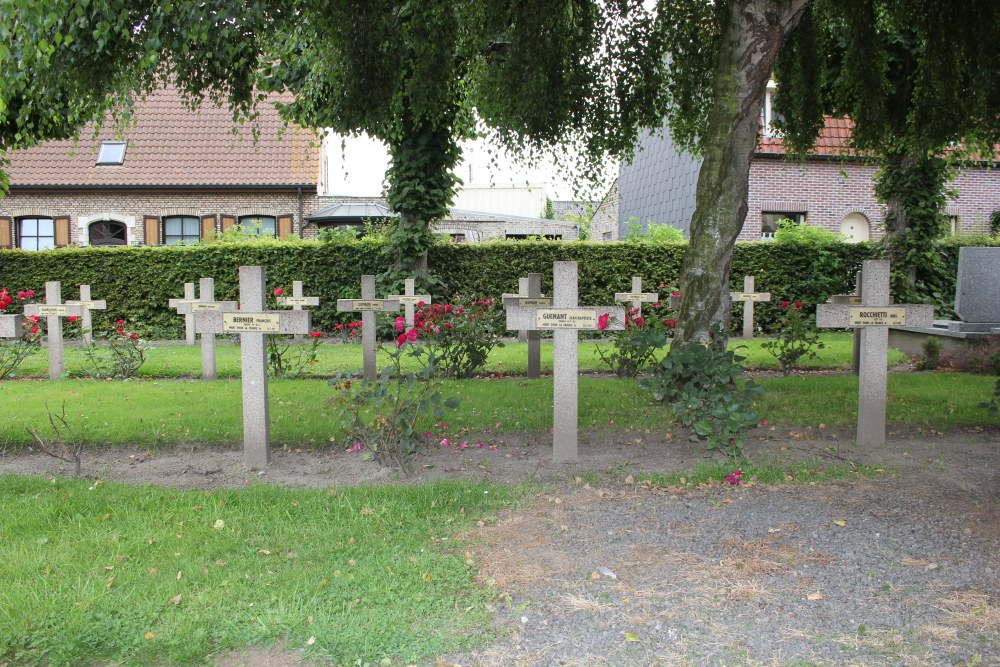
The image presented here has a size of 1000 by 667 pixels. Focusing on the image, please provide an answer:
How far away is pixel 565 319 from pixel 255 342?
228cm

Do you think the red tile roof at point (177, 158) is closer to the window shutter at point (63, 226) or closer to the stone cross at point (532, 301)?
the window shutter at point (63, 226)

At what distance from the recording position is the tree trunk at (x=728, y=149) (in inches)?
265

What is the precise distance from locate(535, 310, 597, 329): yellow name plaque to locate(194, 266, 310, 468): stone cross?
67.7 inches

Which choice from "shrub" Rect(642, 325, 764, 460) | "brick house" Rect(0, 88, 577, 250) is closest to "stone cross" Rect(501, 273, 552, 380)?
"shrub" Rect(642, 325, 764, 460)

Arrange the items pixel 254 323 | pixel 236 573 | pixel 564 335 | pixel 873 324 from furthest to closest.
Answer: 1. pixel 873 324
2. pixel 564 335
3. pixel 254 323
4. pixel 236 573

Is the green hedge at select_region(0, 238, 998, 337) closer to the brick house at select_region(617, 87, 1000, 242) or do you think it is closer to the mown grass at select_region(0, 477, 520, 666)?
the brick house at select_region(617, 87, 1000, 242)

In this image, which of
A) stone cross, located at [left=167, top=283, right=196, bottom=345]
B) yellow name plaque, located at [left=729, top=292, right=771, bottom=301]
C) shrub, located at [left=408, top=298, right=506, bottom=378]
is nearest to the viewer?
shrub, located at [left=408, top=298, right=506, bottom=378]

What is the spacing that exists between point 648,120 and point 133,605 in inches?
322

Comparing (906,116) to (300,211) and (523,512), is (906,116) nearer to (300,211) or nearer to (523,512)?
(523,512)

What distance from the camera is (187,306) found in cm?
1116

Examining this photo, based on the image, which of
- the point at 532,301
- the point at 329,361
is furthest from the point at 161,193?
the point at 532,301

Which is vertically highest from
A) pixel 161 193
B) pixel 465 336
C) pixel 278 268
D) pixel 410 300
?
pixel 161 193

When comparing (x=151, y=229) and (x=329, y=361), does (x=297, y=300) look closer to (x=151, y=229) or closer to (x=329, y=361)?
(x=329, y=361)

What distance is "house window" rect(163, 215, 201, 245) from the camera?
21.7 m
